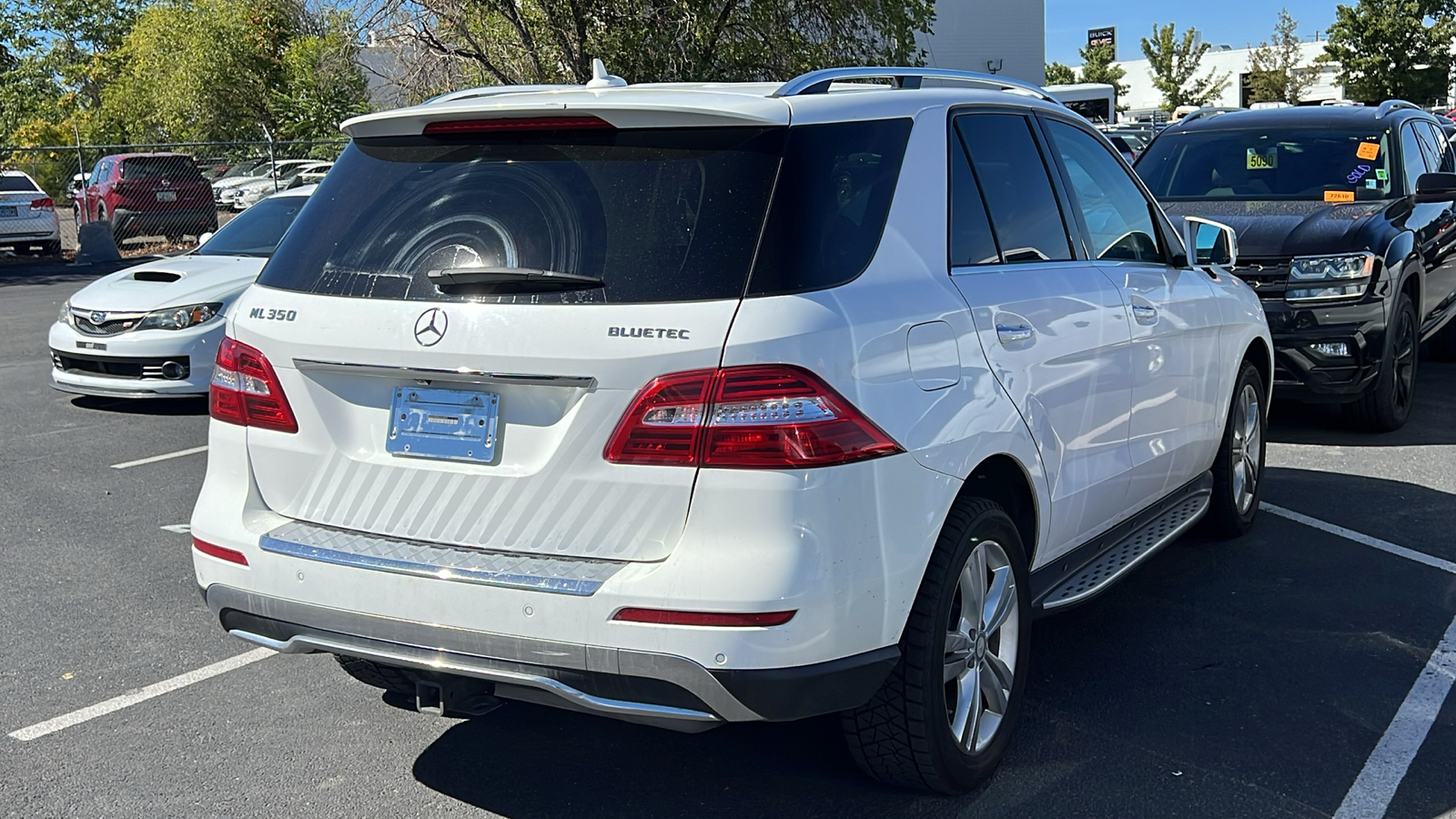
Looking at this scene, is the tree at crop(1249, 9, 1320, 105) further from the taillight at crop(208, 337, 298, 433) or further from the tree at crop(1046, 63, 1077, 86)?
the taillight at crop(208, 337, 298, 433)

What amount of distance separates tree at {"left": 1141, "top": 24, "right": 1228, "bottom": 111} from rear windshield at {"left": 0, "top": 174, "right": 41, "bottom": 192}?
209 ft

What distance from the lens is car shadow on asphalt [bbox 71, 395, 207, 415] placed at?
962cm

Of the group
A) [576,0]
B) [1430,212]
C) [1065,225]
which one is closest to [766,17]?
[576,0]

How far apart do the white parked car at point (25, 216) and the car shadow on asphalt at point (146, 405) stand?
561 inches

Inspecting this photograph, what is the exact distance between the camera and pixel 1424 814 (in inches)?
139

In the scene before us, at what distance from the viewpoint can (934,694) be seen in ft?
11.0

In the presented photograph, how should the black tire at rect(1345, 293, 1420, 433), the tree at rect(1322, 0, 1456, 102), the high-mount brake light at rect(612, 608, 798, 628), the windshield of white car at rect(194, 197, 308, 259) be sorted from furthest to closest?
the tree at rect(1322, 0, 1456, 102)
the windshield of white car at rect(194, 197, 308, 259)
the black tire at rect(1345, 293, 1420, 433)
the high-mount brake light at rect(612, 608, 798, 628)

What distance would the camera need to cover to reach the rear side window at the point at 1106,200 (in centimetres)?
461

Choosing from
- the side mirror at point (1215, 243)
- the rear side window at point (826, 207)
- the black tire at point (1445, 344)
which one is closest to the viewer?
the rear side window at point (826, 207)

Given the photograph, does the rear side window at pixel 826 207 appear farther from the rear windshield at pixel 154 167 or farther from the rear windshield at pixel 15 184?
the rear windshield at pixel 154 167

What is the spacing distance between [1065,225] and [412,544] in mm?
2347

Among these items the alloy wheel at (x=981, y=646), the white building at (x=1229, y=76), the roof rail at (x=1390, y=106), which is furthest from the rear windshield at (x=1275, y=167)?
the white building at (x=1229, y=76)

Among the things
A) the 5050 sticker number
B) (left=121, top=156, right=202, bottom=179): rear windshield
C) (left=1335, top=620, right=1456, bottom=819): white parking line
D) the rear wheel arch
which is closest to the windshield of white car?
the 5050 sticker number

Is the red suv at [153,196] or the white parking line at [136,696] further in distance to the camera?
the red suv at [153,196]
